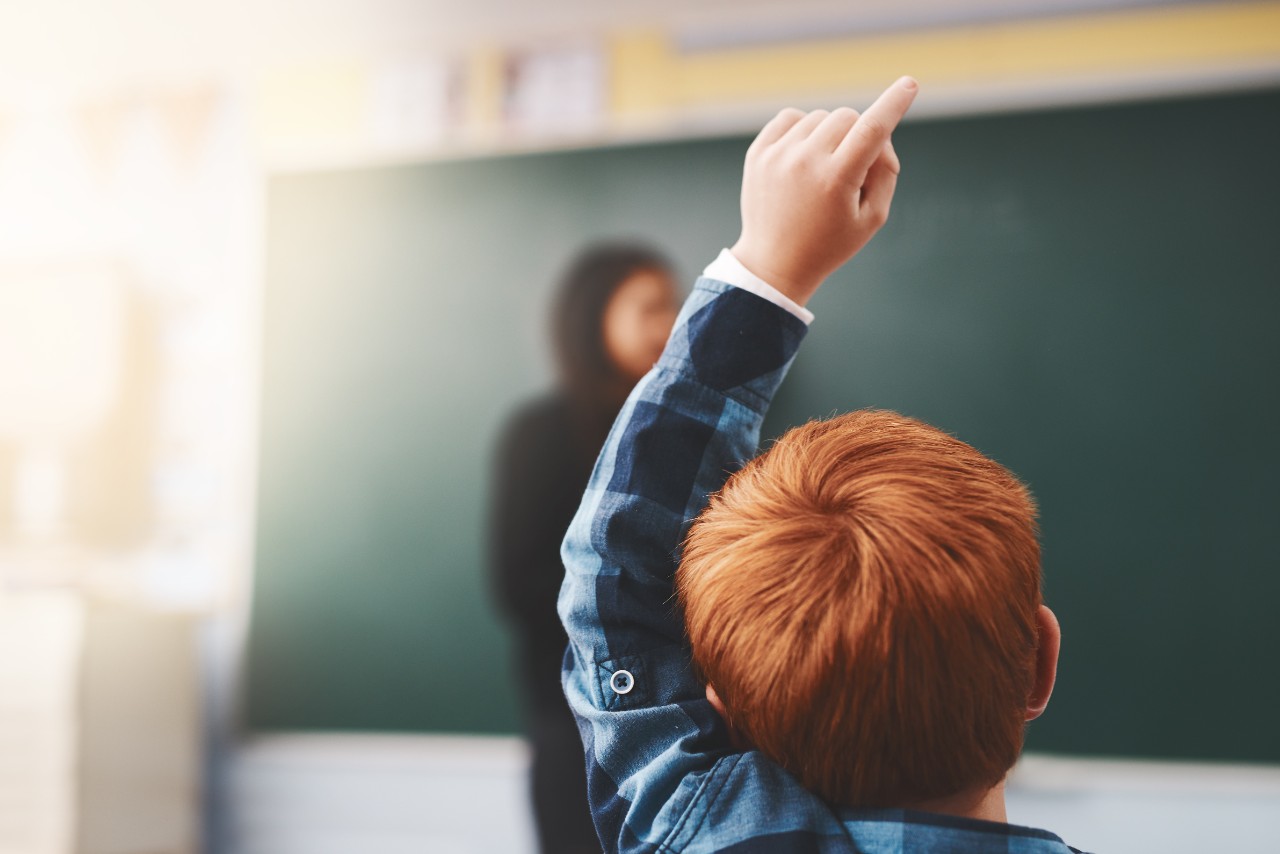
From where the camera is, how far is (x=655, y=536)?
47 cm

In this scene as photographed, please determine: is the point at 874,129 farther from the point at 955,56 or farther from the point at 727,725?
the point at 955,56

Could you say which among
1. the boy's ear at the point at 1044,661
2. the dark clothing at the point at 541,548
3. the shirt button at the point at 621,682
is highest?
the boy's ear at the point at 1044,661

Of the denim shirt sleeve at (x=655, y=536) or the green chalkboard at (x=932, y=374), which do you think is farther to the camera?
the green chalkboard at (x=932, y=374)

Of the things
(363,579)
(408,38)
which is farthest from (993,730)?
(408,38)

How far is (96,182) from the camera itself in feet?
6.53

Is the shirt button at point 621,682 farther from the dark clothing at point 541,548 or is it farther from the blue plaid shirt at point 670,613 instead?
the dark clothing at point 541,548

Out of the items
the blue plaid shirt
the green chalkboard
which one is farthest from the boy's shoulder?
the green chalkboard

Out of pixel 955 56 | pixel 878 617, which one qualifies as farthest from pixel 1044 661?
pixel 955 56

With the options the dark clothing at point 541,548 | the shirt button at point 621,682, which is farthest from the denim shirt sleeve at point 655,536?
the dark clothing at point 541,548

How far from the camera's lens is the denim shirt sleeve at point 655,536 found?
1.49ft

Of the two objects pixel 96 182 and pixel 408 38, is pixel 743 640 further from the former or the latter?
pixel 96 182

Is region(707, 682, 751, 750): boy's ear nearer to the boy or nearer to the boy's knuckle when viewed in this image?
the boy

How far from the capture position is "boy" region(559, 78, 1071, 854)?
40 cm

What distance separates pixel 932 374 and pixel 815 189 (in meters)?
1.18
